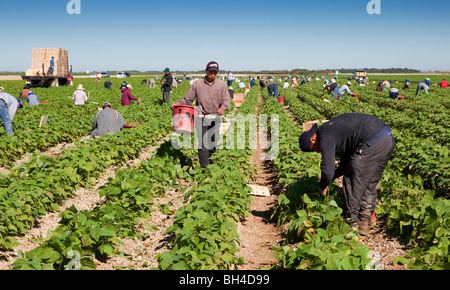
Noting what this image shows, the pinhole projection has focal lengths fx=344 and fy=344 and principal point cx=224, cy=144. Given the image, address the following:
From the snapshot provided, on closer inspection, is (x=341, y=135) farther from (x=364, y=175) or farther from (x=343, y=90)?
(x=343, y=90)

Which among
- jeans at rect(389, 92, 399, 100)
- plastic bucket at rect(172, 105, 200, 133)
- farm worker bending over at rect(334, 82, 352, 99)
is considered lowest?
plastic bucket at rect(172, 105, 200, 133)

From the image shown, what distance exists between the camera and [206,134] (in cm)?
632

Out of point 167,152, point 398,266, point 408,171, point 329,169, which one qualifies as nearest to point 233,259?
point 329,169

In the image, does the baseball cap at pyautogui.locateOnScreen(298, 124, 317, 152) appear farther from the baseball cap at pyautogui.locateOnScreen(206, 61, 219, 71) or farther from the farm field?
the baseball cap at pyautogui.locateOnScreen(206, 61, 219, 71)

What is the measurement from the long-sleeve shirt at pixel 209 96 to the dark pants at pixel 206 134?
164 mm

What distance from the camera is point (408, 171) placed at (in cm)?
704

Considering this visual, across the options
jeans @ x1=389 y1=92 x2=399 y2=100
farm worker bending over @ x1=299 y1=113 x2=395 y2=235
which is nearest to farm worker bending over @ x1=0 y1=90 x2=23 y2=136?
farm worker bending over @ x1=299 y1=113 x2=395 y2=235

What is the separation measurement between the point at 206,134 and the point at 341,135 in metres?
2.86

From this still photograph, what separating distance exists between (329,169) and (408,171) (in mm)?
4031

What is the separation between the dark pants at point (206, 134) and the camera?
6254mm

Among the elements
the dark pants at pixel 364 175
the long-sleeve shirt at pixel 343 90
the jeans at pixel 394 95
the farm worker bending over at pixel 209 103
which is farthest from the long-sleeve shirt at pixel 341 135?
the jeans at pixel 394 95

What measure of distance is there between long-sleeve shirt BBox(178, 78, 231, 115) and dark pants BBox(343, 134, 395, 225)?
9.01ft

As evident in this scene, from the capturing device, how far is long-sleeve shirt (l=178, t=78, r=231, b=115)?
619 cm

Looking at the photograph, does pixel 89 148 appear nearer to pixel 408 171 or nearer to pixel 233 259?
pixel 233 259
